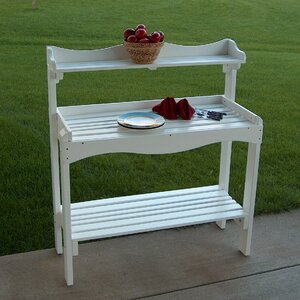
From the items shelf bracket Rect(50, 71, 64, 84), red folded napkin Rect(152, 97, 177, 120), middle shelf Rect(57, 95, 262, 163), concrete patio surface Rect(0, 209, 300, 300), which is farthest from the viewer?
red folded napkin Rect(152, 97, 177, 120)

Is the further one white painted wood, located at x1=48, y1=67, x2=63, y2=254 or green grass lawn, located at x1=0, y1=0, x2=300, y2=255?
green grass lawn, located at x1=0, y1=0, x2=300, y2=255

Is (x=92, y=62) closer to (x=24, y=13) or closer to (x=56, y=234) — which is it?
(x=56, y=234)

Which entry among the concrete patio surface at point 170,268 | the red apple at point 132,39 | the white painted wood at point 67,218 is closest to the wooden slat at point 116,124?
the white painted wood at point 67,218

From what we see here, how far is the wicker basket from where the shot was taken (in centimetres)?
274

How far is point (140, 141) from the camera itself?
2.68 meters

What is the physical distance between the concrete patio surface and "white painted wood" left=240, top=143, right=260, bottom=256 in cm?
9

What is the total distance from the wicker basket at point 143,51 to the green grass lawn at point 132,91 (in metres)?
1.18

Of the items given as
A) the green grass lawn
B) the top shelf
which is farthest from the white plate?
the green grass lawn

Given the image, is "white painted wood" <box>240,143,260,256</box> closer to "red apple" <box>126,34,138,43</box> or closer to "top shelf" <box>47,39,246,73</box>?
"top shelf" <box>47,39,246,73</box>

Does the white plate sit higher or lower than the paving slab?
higher

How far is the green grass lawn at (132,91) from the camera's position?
382 cm

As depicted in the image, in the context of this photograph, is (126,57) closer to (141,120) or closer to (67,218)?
(141,120)

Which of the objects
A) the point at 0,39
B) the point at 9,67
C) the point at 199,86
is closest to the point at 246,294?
the point at 199,86

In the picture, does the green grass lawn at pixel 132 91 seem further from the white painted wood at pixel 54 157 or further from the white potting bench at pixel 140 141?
the white potting bench at pixel 140 141
